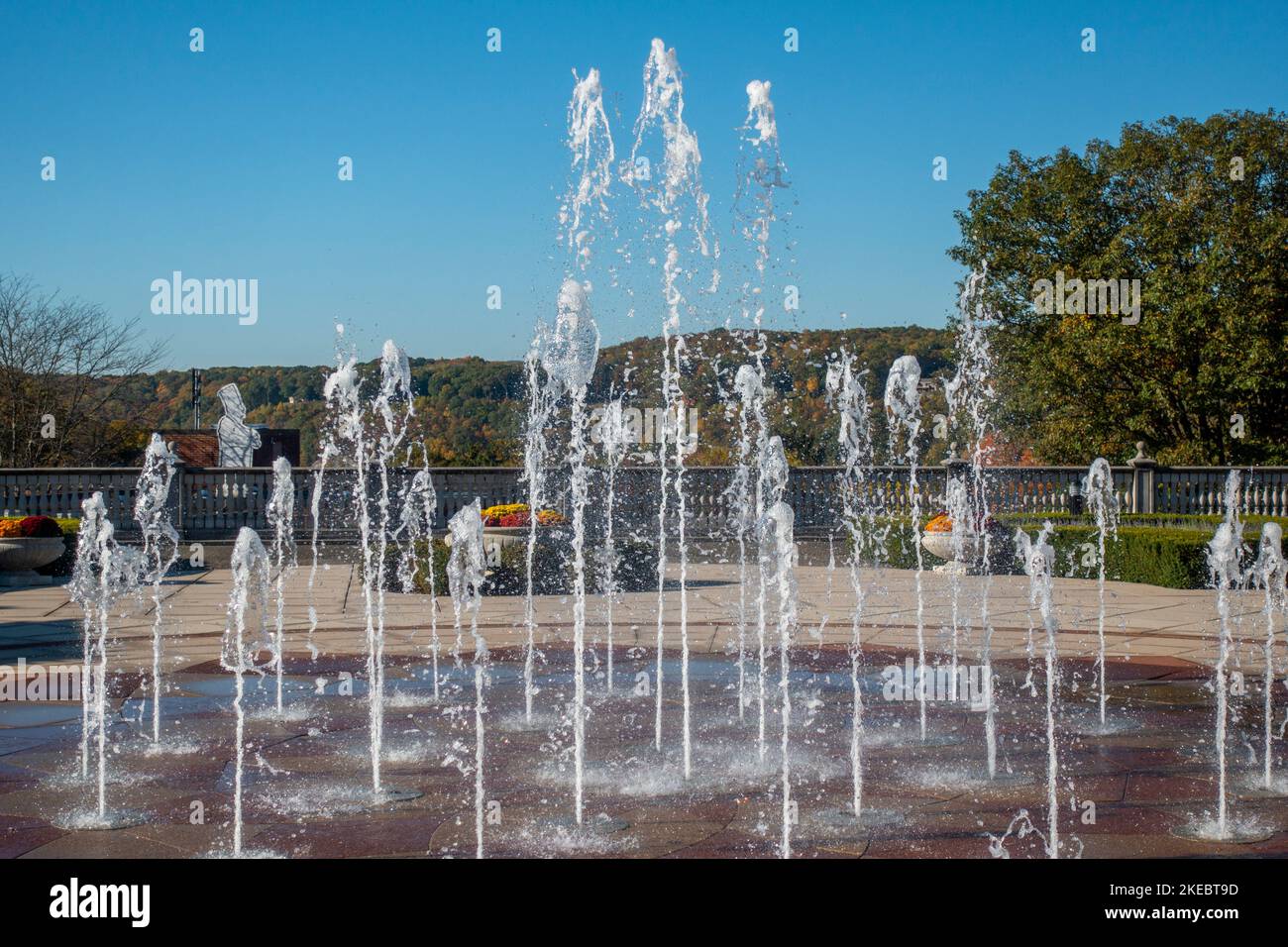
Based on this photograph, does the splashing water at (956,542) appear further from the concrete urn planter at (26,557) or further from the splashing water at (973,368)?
the concrete urn planter at (26,557)

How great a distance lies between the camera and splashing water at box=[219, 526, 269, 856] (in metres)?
5.66

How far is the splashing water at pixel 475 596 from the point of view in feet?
18.5

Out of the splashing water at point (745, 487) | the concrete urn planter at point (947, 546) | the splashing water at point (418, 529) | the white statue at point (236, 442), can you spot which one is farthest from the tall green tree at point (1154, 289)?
the white statue at point (236, 442)

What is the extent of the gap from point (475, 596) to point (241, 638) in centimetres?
459

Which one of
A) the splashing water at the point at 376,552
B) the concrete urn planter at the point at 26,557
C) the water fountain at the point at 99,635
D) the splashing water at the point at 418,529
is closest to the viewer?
the water fountain at the point at 99,635

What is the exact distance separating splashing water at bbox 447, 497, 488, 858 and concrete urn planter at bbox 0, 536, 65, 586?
6050mm

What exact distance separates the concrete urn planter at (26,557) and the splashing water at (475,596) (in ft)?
19.8

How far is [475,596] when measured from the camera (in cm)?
1216

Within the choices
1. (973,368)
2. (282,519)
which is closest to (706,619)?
(282,519)

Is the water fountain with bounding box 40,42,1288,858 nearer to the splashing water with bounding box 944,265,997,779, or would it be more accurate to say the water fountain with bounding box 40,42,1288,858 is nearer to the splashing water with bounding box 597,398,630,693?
the splashing water with bounding box 597,398,630,693

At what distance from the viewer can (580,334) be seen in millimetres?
9539

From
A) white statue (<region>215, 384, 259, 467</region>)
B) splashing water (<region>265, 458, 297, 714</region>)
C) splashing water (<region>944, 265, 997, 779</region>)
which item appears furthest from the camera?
white statue (<region>215, 384, 259, 467</region>)

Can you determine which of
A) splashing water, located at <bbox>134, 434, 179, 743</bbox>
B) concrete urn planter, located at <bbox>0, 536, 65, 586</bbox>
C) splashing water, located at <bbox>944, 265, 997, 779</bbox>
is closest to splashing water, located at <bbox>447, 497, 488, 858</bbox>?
concrete urn planter, located at <bbox>0, 536, 65, 586</bbox>

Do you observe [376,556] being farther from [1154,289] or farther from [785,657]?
[1154,289]
